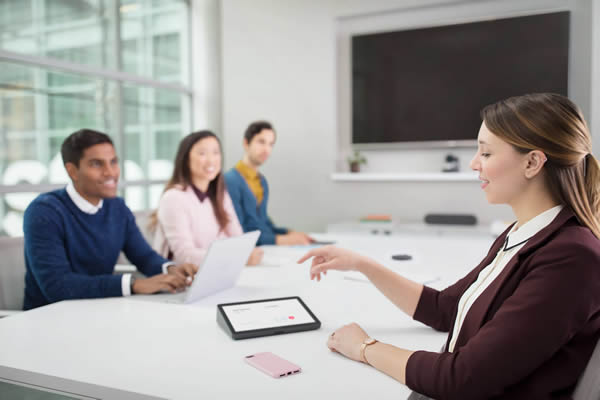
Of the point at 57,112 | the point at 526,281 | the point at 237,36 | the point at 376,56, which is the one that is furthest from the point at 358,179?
the point at 526,281

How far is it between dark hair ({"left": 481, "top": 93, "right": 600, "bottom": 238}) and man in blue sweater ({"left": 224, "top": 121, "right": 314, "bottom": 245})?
7.26 ft

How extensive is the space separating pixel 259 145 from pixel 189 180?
0.93 metres

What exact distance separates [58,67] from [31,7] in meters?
0.42

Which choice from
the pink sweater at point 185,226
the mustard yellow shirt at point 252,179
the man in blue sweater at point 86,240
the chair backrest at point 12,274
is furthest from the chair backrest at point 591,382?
the mustard yellow shirt at point 252,179

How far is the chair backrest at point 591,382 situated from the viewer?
2.76 feet

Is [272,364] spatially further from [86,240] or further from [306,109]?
[306,109]

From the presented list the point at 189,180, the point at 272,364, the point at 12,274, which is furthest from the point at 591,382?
the point at 189,180

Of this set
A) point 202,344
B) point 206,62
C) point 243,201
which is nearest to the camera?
point 202,344

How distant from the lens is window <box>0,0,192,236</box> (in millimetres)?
3152

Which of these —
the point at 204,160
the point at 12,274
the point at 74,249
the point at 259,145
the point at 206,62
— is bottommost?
the point at 12,274

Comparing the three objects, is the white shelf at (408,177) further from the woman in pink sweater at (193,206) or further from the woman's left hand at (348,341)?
the woman's left hand at (348,341)

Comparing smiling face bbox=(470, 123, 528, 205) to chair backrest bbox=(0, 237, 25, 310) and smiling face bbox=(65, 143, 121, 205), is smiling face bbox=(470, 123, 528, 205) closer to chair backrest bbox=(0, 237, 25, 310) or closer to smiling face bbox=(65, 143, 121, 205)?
smiling face bbox=(65, 143, 121, 205)

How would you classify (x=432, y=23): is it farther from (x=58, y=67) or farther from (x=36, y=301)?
Result: (x=36, y=301)

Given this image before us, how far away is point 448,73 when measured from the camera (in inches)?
159
